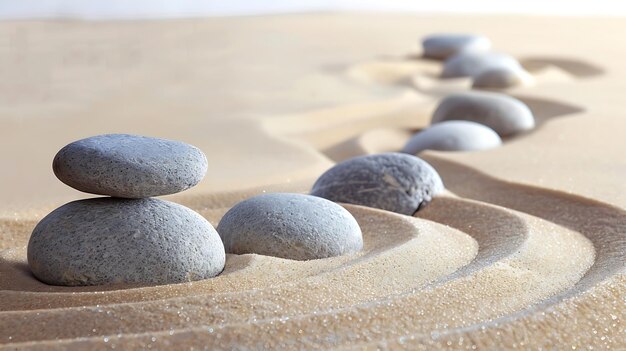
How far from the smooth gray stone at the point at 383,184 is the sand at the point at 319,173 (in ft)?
0.33

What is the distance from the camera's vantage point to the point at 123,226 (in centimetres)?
189

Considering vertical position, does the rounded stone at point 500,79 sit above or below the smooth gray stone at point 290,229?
below

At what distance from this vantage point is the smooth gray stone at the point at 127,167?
1871 mm

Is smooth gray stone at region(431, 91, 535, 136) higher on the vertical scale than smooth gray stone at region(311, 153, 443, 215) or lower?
lower

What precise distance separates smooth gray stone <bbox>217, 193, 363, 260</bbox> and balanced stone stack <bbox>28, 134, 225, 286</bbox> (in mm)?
158

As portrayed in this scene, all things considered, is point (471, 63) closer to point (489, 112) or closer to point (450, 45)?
point (450, 45)

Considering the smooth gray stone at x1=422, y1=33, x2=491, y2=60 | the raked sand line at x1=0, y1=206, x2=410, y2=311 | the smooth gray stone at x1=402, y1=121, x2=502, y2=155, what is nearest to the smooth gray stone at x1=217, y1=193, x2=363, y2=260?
the raked sand line at x1=0, y1=206, x2=410, y2=311

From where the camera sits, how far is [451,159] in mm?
3178

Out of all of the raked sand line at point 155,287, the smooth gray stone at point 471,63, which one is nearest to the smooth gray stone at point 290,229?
the raked sand line at point 155,287

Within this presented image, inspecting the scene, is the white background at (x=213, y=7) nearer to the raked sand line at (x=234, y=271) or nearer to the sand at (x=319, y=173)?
the sand at (x=319, y=173)

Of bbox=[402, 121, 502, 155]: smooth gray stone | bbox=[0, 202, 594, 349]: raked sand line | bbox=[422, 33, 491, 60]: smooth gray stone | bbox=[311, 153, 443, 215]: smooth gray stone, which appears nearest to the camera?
bbox=[0, 202, 594, 349]: raked sand line

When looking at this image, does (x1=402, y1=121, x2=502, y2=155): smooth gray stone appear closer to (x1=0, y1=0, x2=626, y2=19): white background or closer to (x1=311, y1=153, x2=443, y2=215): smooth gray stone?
(x1=311, y1=153, x2=443, y2=215): smooth gray stone

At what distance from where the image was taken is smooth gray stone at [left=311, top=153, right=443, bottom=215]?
102 inches

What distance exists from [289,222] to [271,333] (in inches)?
21.8
